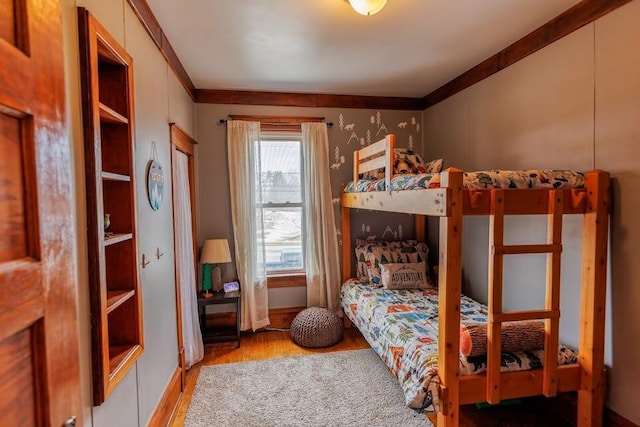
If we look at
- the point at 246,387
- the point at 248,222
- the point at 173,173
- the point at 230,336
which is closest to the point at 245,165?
the point at 248,222

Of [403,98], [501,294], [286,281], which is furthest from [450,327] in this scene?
[403,98]

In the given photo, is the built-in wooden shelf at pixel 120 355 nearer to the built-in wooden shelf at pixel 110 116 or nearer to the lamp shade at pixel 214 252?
the built-in wooden shelf at pixel 110 116

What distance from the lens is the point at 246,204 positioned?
11.7 ft

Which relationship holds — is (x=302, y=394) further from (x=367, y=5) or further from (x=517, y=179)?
(x=367, y=5)

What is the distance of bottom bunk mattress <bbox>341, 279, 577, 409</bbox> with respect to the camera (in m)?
1.88

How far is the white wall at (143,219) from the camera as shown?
124cm

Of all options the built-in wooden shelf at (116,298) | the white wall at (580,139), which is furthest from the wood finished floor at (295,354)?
the built-in wooden shelf at (116,298)

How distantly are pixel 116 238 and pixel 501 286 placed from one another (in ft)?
6.21

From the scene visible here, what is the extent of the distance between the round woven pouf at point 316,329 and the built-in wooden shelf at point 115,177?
2.25 meters

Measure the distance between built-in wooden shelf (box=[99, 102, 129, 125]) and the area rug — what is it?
75.2 inches

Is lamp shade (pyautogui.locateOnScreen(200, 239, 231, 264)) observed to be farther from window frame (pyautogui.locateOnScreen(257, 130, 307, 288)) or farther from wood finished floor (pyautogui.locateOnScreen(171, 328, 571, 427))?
wood finished floor (pyautogui.locateOnScreen(171, 328, 571, 427))

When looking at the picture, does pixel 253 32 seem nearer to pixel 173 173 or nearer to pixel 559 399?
pixel 173 173

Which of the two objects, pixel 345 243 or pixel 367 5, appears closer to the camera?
pixel 367 5

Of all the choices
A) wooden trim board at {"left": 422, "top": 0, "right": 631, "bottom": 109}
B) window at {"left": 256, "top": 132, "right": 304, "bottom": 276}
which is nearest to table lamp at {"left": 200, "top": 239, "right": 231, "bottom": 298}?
window at {"left": 256, "top": 132, "right": 304, "bottom": 276}
